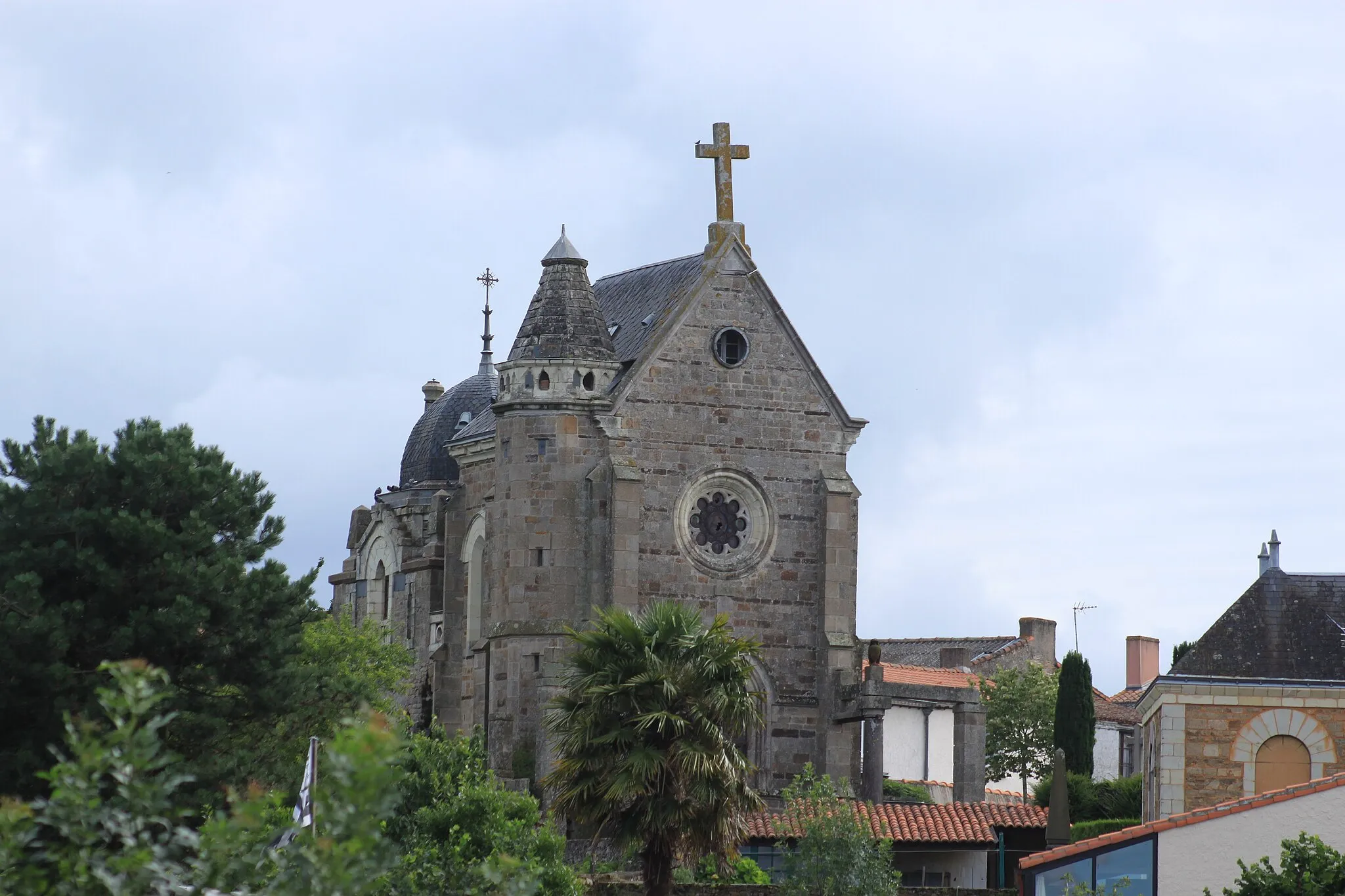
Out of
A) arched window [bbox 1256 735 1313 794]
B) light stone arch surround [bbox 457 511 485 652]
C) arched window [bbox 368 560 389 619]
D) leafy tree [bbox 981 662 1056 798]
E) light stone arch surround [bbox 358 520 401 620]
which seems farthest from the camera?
leafy tree [bbox 981 662 1056 798]

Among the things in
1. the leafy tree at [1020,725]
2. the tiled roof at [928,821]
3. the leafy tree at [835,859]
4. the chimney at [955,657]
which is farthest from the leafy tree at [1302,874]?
the chimney at [955,657]

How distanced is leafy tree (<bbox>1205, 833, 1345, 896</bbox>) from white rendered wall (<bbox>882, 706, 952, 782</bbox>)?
42509mm

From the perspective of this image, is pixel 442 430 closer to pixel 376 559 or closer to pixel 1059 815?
pixel 376 559

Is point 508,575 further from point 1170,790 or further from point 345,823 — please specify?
point 345,823

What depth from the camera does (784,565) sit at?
5994 centimetres

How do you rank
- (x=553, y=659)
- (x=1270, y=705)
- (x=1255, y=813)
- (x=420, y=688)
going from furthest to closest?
(x=420, y=688), (x=553, y=659), (x=1270, y=705), (x=1255, y=813)

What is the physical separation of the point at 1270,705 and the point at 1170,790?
238 centimetres

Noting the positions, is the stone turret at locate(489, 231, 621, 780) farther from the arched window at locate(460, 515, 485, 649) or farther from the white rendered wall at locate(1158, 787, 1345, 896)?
the white rendered wall at locate(1158, 787, 1345, 896)

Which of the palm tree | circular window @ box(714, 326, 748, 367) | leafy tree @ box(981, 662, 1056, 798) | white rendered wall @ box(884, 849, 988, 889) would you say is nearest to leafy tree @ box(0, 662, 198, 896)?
the palm tree

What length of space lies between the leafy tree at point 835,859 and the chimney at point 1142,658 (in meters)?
47.4

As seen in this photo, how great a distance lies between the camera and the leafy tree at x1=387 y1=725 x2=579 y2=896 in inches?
1641

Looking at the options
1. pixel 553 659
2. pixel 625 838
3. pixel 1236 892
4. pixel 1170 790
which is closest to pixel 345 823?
pixel 1236 892

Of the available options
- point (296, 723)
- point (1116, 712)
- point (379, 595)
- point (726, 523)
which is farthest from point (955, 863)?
point (1116, 712)

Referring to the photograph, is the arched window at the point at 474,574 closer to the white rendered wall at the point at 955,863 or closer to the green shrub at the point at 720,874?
the white rendered wall at the point at 955,863
